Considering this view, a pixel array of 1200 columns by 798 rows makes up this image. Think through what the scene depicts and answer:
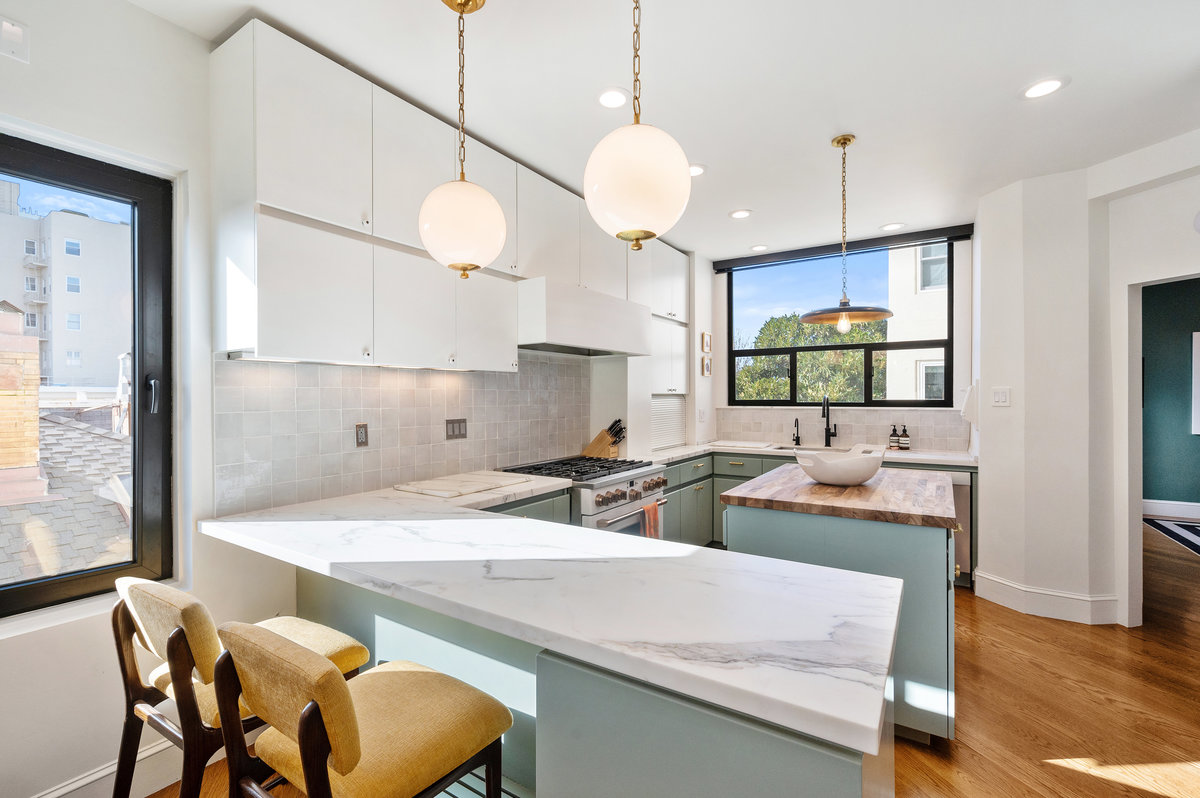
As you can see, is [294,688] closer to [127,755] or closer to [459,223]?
[127,755]

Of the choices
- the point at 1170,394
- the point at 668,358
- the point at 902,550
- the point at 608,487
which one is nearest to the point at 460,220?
the point at 608,487

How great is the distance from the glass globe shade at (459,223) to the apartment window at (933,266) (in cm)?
406

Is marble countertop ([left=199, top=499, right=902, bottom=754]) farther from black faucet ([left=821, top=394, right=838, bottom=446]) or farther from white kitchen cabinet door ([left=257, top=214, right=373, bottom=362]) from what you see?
black faucet ([left=821, top=394, right=838, bottom=446])

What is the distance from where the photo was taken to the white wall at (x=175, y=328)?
5.23 ft

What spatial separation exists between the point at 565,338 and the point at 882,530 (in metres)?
1.72

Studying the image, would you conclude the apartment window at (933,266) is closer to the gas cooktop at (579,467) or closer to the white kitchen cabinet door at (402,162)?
the gas cooktop at (579,467)

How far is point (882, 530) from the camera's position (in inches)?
81.0

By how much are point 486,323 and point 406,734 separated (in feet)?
6.29

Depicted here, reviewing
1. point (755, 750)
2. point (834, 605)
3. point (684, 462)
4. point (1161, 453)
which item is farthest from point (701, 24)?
point (1161, 453)

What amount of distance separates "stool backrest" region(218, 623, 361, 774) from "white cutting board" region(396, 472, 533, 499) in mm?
1273

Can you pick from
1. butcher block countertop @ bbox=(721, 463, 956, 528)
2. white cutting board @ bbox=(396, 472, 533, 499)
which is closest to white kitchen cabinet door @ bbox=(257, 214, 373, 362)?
white cutting board @ bbox=(396, 472, 533, 499)

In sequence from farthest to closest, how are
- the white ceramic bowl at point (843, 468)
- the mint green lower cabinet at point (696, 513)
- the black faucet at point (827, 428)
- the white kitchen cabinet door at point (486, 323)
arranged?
the black faucet at point (827, 428), the mint green lower cabinet at point (696, 513), the white kitchen cabinet door at point (486, 323), the white ceramic bowl at point (843, 468)

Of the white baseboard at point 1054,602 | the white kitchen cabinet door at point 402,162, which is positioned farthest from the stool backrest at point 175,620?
the white baseboard at point 1054,602

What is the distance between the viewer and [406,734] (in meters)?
1.09
